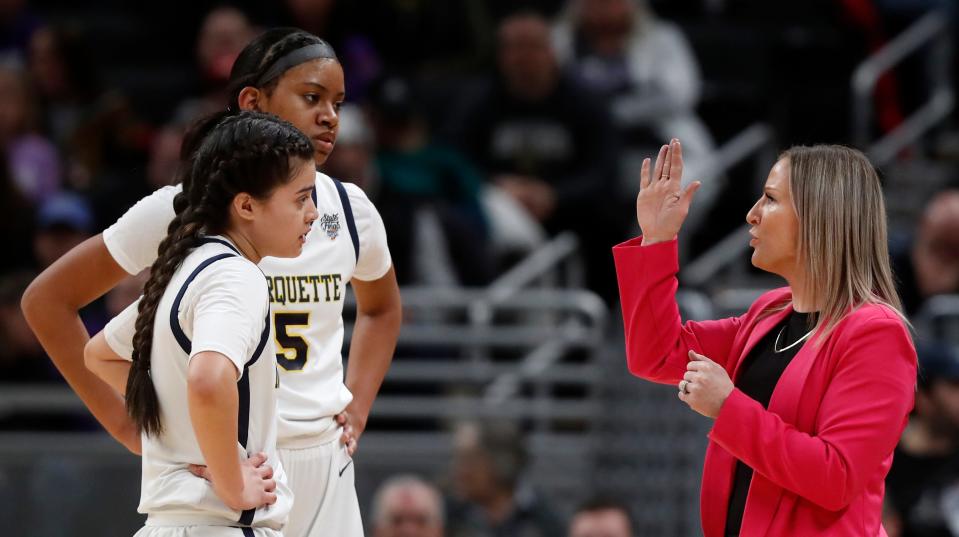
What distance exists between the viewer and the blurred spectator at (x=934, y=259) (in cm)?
714

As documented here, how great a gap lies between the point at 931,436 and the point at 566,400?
1.89 m

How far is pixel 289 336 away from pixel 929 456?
3.80 metres

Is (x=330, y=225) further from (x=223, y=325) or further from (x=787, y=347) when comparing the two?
(x=787, y=347)

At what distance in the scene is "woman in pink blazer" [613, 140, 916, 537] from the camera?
3.13m

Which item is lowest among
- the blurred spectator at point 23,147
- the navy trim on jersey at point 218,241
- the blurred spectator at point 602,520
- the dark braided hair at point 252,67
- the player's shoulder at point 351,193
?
the blurred spectator at point 602,520

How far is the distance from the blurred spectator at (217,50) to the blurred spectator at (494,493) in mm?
2496

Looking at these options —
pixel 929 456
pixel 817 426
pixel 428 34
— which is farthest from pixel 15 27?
pixel 817 426

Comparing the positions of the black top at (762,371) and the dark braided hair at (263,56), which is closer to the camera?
the black top at (762,371)

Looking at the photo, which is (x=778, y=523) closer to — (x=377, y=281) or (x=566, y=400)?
(x=377, y=281)

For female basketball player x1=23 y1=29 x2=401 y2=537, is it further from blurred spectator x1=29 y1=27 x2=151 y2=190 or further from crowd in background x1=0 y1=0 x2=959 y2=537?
blurred spectator x1=29 y1=27 x2=151 y2=190

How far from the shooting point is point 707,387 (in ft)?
10.4

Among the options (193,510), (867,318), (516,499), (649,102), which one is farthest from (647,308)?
(649,102)

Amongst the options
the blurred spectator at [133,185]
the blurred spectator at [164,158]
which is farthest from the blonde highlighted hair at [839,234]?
the blurred spectator at [133,185]

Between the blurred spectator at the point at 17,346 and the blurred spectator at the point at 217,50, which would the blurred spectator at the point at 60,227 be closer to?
the blurred spectator at the point at 17,346
